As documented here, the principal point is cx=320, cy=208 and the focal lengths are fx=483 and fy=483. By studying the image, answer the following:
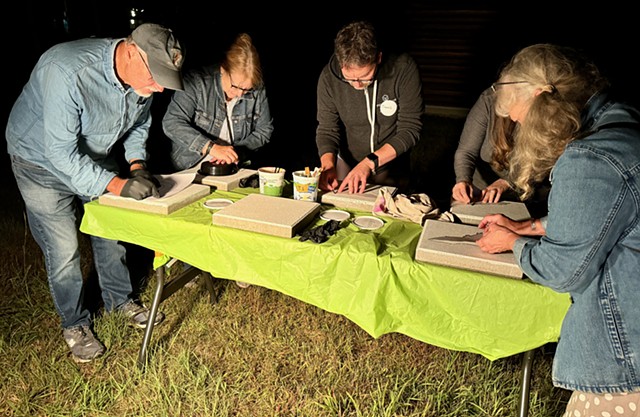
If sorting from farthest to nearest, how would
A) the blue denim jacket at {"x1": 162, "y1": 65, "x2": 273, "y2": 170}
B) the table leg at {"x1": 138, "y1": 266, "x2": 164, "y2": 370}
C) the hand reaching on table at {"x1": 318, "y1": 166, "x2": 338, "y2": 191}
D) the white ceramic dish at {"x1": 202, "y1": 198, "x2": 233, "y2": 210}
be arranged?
1. the blue denim jacket at {"x1": 162, "y1": 65, "x2": 273, "y2": 170}
2. the hand reaching on table at {"x1": 318, "y1": 166, "x2": 338, "y2": 191}
3. the table leg at {"x1": 138, "y1": 266, "x2": 164, "y2": 370}
4. the white ceramic dish at {"x1": 202, "y1": 198, "x2": 233, "y2": 210}

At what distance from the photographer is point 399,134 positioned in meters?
2.65

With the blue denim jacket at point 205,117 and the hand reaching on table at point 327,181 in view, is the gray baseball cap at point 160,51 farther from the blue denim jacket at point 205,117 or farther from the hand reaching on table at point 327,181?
the hand reaching on table at point 327,181

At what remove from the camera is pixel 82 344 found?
2.38 meters

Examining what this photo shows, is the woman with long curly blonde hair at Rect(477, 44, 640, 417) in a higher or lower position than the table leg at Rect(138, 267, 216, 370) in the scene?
higher

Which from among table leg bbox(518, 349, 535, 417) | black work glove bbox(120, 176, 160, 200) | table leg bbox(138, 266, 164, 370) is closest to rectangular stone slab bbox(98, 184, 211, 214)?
black work glove bbox(120, 176, 160, 200)

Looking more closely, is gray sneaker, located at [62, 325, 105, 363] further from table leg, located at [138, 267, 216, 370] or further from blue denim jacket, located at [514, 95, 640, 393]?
blue denim jacket, located at [514, 95, 640, 393]

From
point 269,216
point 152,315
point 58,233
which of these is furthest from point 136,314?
→ point 269,216

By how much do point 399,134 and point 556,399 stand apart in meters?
1.49

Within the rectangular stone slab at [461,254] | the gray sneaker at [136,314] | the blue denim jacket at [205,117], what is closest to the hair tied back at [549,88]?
the rectangular stone slab at [461,254]

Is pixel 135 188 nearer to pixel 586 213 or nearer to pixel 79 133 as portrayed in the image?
pixel 79 133

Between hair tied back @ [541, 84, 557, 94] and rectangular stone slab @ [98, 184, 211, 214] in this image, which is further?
rectangular stone slab @ [98, 184, 211, 214]

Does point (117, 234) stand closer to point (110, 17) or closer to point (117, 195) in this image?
point (117, 195)

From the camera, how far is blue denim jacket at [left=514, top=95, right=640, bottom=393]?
1.11 metres

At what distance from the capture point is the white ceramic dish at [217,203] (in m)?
1.94
